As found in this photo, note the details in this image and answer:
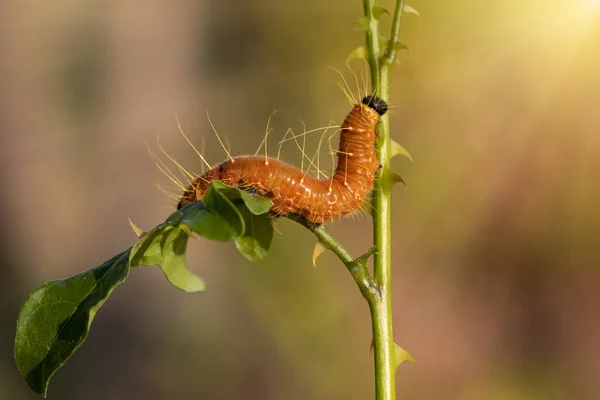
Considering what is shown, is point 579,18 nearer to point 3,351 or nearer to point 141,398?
point 141,398

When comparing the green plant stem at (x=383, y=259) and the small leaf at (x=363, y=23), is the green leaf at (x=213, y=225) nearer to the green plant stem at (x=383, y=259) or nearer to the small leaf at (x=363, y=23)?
the green plant stem at (x=383, y=259)

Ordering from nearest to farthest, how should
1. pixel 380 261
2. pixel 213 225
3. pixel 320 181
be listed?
pixel 213 225 → pixel 380 261 → pixel 320 181

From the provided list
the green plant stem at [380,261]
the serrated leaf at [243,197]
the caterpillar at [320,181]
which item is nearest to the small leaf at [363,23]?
the green plant stem at [380,261]

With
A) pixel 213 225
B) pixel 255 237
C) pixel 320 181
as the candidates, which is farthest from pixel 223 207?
pixel 320 181

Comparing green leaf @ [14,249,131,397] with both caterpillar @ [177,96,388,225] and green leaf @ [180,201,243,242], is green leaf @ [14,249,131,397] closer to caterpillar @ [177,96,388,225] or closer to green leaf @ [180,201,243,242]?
green leaf @ [180,201,243,242]

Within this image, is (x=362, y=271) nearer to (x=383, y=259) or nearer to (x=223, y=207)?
(x=383, y=259)

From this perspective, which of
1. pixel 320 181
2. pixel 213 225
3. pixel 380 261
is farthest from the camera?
pixel 320 181

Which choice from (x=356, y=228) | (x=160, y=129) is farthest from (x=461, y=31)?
(x=160, y=129)

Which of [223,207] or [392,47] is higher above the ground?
[392,47]
